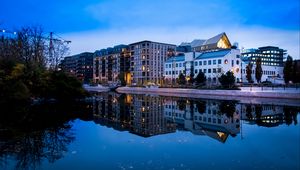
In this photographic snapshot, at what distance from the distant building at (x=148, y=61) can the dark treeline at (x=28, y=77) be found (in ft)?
241

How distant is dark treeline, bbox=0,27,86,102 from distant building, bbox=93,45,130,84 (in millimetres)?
81854

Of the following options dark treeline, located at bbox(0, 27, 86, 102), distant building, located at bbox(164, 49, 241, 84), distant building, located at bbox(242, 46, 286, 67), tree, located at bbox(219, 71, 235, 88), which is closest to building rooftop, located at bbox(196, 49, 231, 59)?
distant building, located at bbox(164, 49, 241, 84)

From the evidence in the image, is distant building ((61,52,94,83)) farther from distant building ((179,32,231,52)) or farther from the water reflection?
the water reflection

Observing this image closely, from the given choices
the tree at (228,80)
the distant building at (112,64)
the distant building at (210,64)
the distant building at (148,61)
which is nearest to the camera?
the tree at (228,80)

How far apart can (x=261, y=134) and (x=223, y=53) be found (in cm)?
6827

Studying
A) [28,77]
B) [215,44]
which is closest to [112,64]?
[215,44]

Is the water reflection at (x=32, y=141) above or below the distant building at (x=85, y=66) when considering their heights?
below

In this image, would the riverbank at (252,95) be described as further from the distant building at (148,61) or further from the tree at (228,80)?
the distant building at (148,61)

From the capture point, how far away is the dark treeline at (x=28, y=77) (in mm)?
33000

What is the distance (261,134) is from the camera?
16672mm

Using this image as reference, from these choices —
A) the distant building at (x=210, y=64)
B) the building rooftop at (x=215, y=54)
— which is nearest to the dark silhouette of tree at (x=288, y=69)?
the distant building at (x=210, y=64)

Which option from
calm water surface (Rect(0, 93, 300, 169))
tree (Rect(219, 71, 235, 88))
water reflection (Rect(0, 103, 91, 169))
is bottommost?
calm water surface (Rect(0, 93, 300, 169))

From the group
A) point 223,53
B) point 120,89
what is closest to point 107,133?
point 223,53

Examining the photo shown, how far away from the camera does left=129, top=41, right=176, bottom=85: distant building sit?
12569 centimetres
